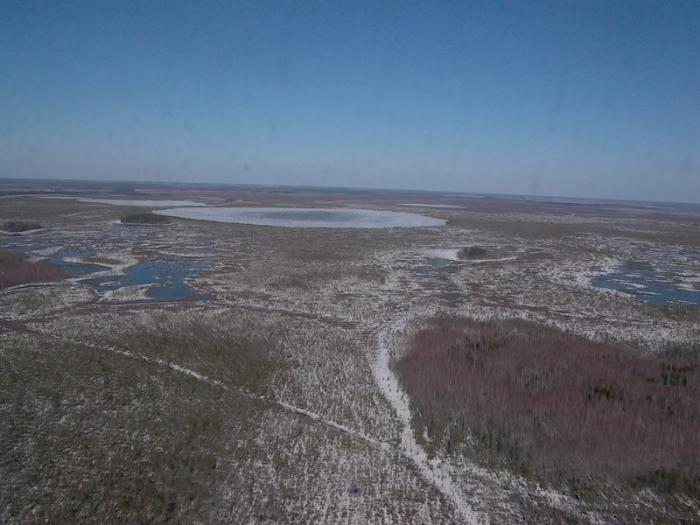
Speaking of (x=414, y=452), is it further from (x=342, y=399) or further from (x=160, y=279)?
(x=160, y=279)

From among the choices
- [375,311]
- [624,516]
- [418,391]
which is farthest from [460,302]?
[624,516]

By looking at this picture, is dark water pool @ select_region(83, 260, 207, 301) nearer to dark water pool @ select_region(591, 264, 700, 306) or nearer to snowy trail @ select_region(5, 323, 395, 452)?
snowy trail @ select_region(5, 323, 395, 452)

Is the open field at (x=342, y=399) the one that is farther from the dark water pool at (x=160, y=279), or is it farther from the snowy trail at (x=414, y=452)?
the dark water pool at (x=160, y=279)

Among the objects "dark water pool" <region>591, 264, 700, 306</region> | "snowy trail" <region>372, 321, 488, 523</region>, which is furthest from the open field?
"dark water pool" <region>591, 264, 700, 306</region>

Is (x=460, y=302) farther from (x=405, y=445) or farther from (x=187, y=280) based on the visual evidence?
(x=187, y=280)

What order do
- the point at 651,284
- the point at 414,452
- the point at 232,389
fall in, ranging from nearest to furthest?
the point at 414,452, the point at 232,389, the point at 651,284

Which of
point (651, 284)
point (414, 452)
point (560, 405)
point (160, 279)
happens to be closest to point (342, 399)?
point (414, 452)
